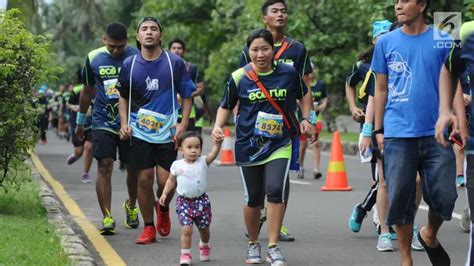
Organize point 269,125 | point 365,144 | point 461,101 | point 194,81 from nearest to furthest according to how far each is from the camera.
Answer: point 461,101 → point 365,144 → point 269,125 → point 194,81

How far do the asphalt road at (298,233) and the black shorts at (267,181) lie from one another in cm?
53

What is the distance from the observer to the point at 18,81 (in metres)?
11.3

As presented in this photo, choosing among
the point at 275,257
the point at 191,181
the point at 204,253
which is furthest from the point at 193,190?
the point at 275,257

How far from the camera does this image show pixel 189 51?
1946 inches

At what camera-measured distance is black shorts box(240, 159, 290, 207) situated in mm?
8875

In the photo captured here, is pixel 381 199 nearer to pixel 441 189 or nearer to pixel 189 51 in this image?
pixel 441 189

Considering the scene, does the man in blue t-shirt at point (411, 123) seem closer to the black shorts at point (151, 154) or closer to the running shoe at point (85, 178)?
the black shorts at point (151, 154)

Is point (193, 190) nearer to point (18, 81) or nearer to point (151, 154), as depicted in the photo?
point (151, 154)

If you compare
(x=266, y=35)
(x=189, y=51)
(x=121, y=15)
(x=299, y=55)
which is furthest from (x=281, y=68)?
(x=121, y=15)

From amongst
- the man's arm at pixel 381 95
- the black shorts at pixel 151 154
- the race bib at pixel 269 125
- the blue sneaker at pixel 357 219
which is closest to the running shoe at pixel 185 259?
the race bib at pixel 269 125

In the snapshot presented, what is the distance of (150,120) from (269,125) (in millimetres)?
1552

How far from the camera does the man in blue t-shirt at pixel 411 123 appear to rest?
7602 mm

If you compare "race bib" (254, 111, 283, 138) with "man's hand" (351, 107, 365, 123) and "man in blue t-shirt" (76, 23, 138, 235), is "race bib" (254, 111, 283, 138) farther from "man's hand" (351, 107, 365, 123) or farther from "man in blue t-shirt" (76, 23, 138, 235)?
"man in blue t-shirt" (76, 23, 138, 235)

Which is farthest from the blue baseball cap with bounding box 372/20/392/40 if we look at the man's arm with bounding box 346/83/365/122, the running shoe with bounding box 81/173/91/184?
the running shoe with bounding box 81/173/91/184
